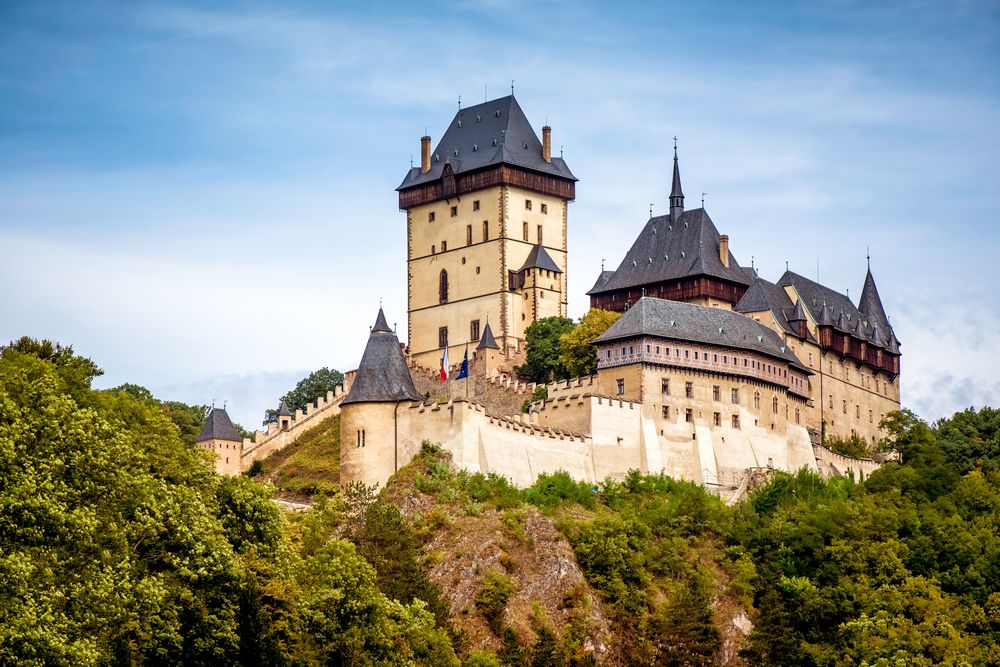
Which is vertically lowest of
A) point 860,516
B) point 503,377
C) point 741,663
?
point 741,663

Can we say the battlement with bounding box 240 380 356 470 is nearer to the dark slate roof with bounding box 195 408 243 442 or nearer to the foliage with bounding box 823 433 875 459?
the dark slate roof with bounding box 195 408 243 442

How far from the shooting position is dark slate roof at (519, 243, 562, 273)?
98625 mm

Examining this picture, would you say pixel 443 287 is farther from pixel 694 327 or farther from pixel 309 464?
pixel 694 327

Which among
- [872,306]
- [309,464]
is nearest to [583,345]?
[309,464]

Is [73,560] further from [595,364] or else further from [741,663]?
[595,364]

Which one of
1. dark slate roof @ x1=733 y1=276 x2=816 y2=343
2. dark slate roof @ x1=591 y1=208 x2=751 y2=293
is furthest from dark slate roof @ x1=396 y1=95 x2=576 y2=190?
dark slate roof @ x1=733 y1=276 x2=816 y2=343

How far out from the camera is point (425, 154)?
104 m

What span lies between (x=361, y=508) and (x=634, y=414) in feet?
46.9

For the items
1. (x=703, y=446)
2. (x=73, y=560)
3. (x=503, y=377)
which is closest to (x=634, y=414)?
(x=703, y=446)

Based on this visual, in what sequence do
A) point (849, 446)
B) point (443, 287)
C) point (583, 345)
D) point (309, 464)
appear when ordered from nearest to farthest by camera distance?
point (309, 464)
point (583, 345)
point (849, 446)
point (443, 287)

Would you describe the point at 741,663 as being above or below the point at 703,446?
below

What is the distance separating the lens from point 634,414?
83.9 m

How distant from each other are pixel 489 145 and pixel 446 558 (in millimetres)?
33370

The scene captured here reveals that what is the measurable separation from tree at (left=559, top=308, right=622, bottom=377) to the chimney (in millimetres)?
15616
